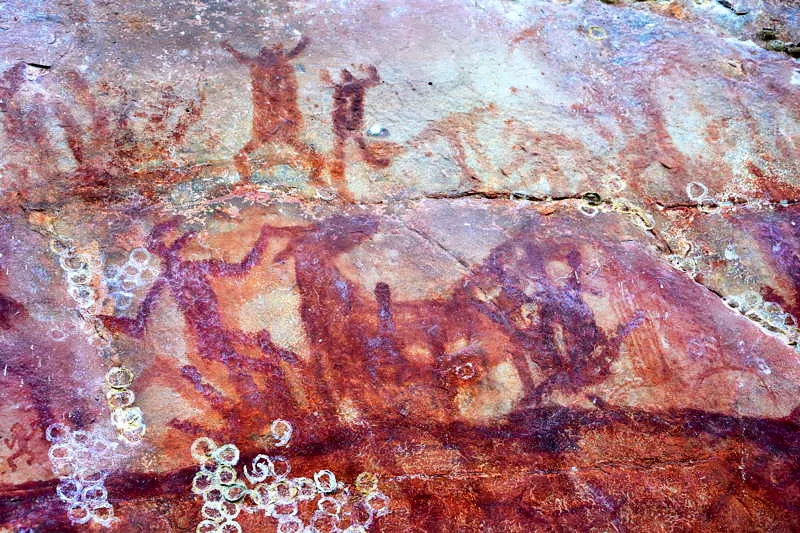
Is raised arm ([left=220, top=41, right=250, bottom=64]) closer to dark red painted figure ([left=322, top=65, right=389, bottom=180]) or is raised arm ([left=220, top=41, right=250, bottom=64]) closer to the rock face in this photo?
the rock face

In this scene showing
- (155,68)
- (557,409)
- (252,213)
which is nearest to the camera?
(557,409)

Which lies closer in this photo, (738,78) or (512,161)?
(512,161)

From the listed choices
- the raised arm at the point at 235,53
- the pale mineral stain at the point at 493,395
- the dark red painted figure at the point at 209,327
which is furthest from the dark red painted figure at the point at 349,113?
the pale mineral stain at the point at 493,395

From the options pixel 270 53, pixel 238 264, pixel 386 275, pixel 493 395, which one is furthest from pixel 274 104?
pixel 493 395

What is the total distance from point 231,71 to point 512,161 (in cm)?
96

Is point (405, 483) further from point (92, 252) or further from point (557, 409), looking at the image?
point (92, 252)

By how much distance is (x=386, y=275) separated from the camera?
1.97m

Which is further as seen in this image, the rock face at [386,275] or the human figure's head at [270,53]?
the human figure's head at [270,53]

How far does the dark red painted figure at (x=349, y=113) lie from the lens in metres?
2.15

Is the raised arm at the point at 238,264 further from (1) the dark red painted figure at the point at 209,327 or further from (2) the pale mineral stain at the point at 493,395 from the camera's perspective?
(2) the pale mineral stain at the point at 493,395

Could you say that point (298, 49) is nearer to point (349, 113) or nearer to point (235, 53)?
point (235, 53)

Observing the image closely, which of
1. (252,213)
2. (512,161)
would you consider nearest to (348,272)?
(252,213)

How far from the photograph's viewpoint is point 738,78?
243 cm

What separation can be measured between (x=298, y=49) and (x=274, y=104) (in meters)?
0.25
